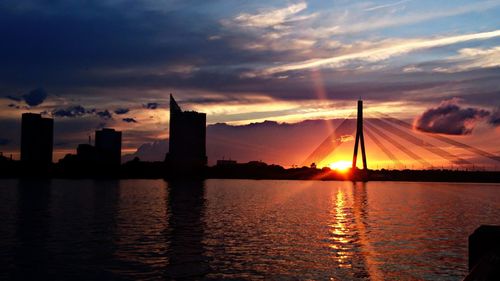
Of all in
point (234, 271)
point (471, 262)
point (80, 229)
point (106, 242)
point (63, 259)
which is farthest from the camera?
point (80, 229)

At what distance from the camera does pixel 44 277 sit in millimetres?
22766

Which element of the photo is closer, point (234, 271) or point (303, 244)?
point (234, 271)

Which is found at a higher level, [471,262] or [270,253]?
[471,262]

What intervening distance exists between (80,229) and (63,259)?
1503 centimetres

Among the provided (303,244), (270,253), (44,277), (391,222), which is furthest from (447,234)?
(44,277)

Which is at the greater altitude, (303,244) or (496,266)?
(496,266)

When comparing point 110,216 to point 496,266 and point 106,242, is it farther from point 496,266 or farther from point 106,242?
point 496,266

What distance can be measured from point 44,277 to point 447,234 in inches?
1211

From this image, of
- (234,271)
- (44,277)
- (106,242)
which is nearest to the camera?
(44,277)

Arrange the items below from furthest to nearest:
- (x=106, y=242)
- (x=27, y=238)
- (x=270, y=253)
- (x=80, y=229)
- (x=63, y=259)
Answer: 1. (x=80, y=229)
2. (x=27, y=238)
3. (x=106, y=242)
4. (x=270, y=253)
5. (x=63, y=259)

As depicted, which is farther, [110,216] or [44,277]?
[110,216]

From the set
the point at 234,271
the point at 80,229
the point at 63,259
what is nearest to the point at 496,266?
the point at 234,271

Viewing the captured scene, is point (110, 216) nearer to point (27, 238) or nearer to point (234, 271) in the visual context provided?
point (27, 238)

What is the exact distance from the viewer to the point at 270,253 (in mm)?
29766
